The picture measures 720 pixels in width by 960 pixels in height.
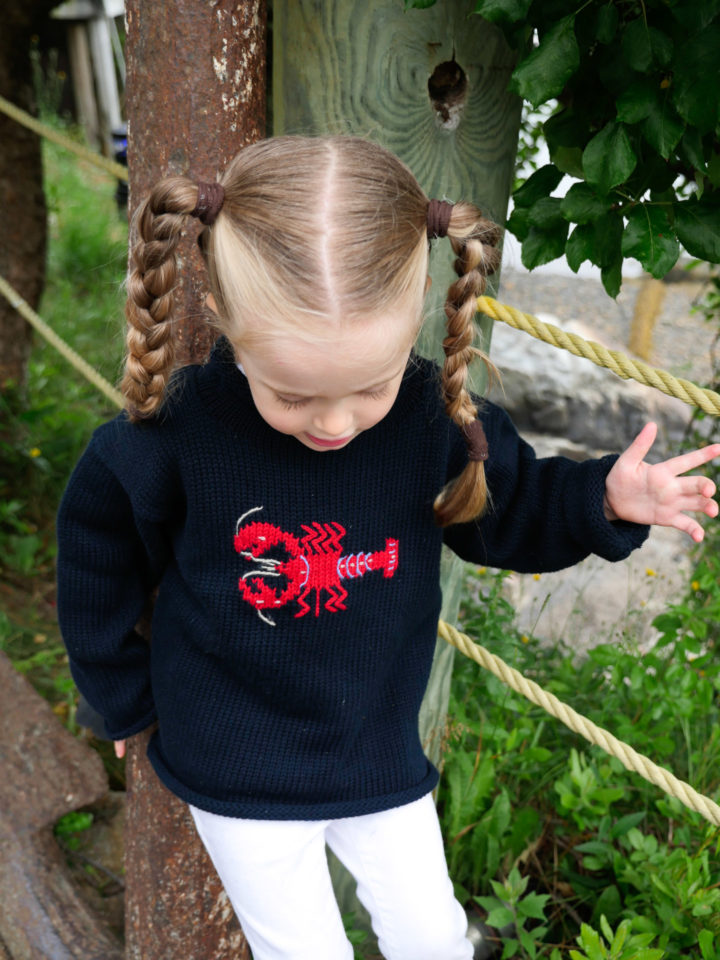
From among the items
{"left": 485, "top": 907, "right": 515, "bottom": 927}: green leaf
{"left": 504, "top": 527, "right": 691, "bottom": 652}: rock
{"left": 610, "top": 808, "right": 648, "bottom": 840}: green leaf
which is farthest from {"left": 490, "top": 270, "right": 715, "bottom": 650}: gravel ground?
{"left": 485, "top": 907, "right": 515, "bottom": 927}: green leaf

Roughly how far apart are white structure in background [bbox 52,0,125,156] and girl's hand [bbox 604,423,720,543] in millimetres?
10070

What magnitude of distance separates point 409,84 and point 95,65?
413 inches

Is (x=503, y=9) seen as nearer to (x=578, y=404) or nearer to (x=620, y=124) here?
(x=620, y=124)

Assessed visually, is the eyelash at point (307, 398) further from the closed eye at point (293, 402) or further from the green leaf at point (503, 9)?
the green leaf at point (503, 9)

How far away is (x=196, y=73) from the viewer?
1.53 metres

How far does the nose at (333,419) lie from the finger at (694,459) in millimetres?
476

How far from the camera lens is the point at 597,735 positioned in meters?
1.61

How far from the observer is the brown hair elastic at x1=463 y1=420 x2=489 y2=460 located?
4.85 ft

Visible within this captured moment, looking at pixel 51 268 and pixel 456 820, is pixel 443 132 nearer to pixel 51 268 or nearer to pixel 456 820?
pixel 456 820

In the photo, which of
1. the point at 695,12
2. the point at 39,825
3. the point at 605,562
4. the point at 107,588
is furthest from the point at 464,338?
the point at 605,562

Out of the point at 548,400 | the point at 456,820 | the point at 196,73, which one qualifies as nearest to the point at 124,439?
the point at 196,73

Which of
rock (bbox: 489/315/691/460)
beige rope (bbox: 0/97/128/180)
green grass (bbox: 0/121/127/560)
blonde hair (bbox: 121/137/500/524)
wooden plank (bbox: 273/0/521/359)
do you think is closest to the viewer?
blonde hair (bbox: 121/137/500/524)

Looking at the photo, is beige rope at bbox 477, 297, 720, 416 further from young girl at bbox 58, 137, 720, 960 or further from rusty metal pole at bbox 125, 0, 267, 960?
rusty metal pole at bbox 125, 0, 267, 960

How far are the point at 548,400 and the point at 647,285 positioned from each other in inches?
79.8
